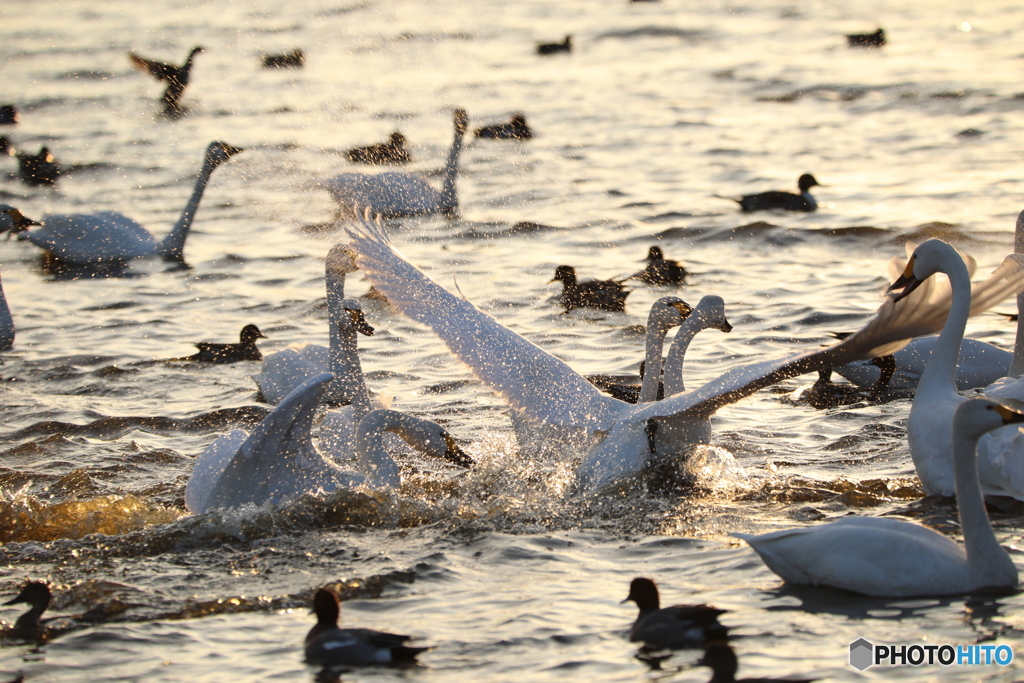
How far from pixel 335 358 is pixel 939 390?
12.7 feet

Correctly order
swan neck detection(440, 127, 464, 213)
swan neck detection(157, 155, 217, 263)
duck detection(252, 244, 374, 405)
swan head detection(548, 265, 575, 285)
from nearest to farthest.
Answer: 1. duck detection(252, 244, 374, 405)
2. swan head detection(548, 265, 575, 285)
3. swan neck detection(157, 155, 217, 263)
4. swan neck detection(440, 127, 464, 213)

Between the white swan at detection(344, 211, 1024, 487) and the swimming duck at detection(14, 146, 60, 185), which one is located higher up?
the swimming duck at detection(14, 146, 60, 185)

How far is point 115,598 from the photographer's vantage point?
566cm

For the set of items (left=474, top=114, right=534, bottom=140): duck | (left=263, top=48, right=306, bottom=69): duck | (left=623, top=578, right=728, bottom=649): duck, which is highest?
(left=263, top=48, right=306, bottom=69): duck

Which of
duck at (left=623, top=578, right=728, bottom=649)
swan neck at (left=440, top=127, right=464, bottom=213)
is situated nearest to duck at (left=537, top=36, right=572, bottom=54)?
swan neck at (left=440, top=127, right=464, bottom=213)

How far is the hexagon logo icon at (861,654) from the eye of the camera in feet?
15.6

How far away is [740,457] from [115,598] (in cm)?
383

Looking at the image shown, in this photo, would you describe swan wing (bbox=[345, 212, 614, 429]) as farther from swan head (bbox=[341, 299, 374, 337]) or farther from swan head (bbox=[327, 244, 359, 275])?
swan head (bbox=[327, 244, 359, 275])

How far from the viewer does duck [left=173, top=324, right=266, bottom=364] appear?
10.4m

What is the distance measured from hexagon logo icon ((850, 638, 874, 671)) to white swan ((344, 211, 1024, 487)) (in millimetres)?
1411

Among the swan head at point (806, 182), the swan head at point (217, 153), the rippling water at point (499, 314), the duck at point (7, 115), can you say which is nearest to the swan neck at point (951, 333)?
the rippling water at point (499, 314)

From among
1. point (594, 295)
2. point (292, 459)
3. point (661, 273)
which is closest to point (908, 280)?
point (292, 459)

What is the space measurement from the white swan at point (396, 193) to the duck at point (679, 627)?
32.1 feet

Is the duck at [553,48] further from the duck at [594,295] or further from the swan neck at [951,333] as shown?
the swan neck at [951,333]
